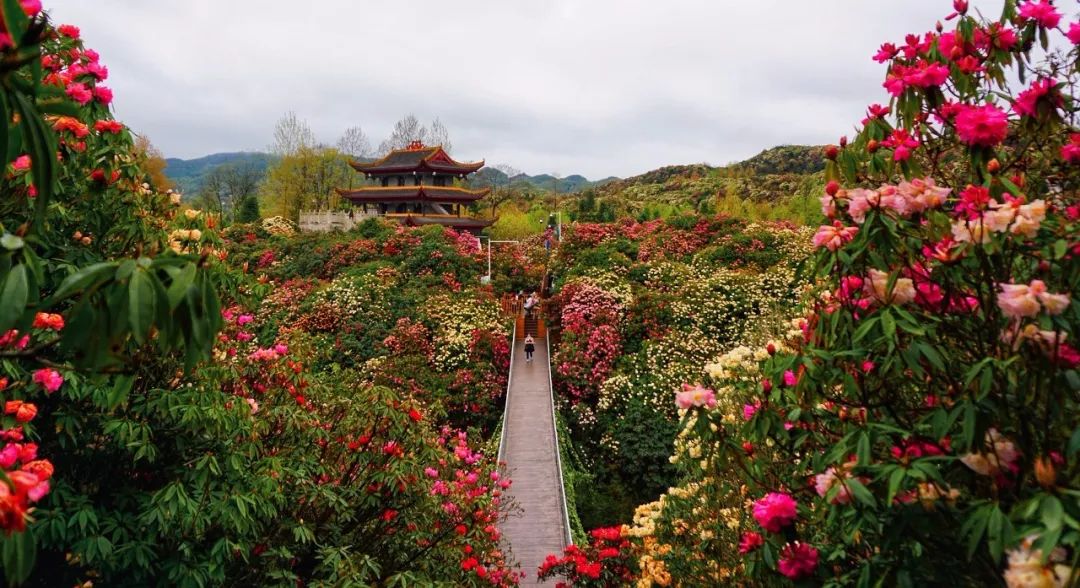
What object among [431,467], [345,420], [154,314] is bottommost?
[431,467]

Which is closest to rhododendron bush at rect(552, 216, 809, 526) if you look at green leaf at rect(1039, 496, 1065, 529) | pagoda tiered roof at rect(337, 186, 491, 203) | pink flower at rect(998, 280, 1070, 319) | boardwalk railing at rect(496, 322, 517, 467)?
boardwalk railing at rect(496, 322, 517, 467)

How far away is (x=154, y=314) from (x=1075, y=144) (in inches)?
125

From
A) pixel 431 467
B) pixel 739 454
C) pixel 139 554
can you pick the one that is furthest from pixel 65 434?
pixel 739 454

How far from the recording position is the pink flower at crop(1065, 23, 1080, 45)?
8.38 ft

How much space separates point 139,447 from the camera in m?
3.86

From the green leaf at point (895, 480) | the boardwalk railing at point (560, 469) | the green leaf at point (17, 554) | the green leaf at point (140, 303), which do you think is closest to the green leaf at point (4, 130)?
the green leaf at point (140, 303)

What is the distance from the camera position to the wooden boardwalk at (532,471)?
28.8 ft

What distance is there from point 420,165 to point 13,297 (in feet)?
101

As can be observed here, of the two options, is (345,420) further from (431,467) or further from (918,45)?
(918,45)

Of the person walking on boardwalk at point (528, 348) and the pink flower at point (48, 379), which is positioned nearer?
the pink flower at point (48, 379)

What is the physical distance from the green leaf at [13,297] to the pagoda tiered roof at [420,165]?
30.2m

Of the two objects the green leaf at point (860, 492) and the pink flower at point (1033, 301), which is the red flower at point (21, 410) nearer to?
the green leaf at point (860, 492)

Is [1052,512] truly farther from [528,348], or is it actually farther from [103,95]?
[528,348]

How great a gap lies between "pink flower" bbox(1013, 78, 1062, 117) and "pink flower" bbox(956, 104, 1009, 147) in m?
0.32
